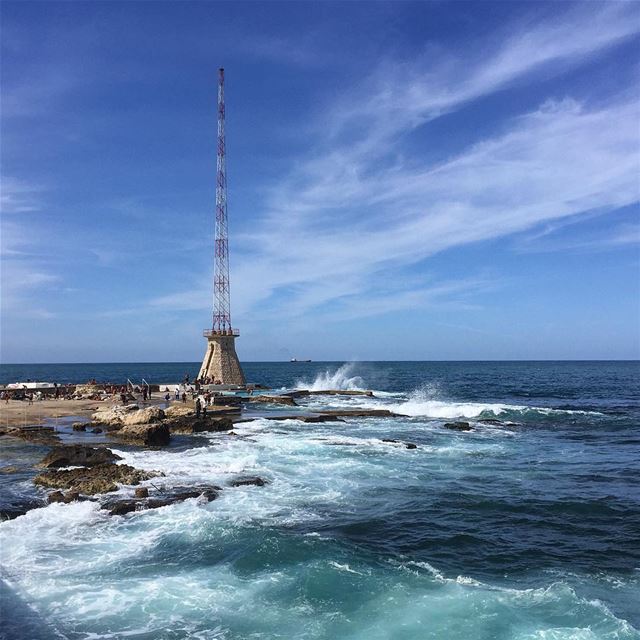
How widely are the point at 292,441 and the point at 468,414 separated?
20683 mm

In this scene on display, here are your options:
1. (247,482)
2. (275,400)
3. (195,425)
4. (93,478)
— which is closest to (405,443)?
(247,482)

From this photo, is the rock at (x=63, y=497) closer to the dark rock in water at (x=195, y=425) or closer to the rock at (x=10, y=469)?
the rock at (x=10, y=469)

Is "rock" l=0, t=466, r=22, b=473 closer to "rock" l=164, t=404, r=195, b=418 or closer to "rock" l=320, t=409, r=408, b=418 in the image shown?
"rock" l=164, t=404, r=195, b=418

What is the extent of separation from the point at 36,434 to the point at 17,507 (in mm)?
13791

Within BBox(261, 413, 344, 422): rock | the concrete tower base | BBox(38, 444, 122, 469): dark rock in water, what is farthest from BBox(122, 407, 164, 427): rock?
the concrete tower base

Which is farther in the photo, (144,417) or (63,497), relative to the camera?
(144,417)

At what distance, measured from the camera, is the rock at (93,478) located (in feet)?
63.9

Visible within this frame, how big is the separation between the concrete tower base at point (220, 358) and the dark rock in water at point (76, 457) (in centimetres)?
3928

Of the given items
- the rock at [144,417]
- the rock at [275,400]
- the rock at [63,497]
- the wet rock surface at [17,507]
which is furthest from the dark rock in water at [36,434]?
the rock at [275,400]

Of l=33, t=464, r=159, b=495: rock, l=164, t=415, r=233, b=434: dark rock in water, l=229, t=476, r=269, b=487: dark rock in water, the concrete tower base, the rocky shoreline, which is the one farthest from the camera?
the concrete tower base

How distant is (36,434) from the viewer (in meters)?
29.8

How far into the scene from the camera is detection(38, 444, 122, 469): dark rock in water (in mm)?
22547

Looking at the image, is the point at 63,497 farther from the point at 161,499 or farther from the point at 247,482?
the point at 247,482

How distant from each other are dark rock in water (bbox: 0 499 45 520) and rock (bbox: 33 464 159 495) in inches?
63.2
